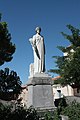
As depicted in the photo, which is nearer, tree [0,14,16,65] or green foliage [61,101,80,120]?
green foliage [61,101,80,120]

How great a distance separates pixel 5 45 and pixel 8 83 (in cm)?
576

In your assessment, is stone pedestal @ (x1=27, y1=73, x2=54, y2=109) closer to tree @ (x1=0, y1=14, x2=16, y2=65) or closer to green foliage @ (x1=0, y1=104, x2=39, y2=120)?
green foliage @ (x1=0, y1=104, x2=39, y2=120)

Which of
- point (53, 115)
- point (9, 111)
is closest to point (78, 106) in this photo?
point (53, 115)

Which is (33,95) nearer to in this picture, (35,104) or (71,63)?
(35,104)

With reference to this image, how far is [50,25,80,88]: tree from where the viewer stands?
17531mm

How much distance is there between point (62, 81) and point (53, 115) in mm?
12437

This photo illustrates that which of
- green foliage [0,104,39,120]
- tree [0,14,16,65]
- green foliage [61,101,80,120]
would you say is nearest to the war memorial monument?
green foliage [61,101,80,120]

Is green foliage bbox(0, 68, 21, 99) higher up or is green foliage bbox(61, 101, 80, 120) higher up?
green foliage bbox(0, 68, 21, 99)

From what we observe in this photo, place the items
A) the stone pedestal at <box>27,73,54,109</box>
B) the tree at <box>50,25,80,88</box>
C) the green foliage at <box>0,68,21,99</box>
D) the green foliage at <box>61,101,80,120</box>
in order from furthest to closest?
the green foliage at <box>0,68,21,99</box>, the tree at <box>50,25,80,88</box>, the stone pedestal at <box>27,73,54,109</box>, the green foliage at <box>61,101,80,120</box>

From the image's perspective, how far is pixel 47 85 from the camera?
7.26 metres

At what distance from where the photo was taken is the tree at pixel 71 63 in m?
17.5

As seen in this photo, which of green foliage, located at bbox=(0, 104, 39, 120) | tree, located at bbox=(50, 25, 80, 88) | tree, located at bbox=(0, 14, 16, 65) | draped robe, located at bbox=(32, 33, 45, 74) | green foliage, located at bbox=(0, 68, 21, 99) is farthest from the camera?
green foliage, located at bbox=(0, 68, 21, 99)

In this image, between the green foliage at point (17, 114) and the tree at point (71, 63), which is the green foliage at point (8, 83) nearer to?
the tree at point (71, 63)

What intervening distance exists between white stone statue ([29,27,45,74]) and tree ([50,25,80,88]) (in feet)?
32.2
